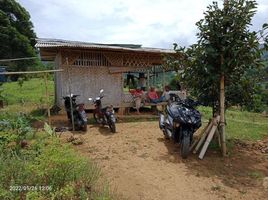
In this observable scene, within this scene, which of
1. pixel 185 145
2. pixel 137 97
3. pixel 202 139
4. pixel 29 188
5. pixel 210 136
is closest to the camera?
pixel 29 188

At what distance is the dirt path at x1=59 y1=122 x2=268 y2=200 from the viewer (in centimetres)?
467

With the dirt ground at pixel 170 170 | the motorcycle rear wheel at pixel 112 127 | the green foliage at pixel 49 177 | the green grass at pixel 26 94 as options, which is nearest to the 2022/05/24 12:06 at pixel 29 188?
the green foliage at pixel 49 177

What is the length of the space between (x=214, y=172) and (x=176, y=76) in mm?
2588

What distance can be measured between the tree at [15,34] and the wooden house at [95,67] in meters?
13.3

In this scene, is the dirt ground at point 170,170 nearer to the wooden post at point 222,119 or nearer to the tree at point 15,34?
the wooden post at point 222,119

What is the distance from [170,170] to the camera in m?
5.58

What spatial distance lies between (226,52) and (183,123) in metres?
1.75

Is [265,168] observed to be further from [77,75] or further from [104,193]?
[77,75]

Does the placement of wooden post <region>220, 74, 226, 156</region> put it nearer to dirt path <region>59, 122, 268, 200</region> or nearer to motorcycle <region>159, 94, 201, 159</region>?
dirt path <region>59, 122, 268, 200</region>

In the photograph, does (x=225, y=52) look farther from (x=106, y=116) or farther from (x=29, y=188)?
(x=29, y=188)

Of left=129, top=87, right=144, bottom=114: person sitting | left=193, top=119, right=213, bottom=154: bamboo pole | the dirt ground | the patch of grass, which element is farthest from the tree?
the patch of grass

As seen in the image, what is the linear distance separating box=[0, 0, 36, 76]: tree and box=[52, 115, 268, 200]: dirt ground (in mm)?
18872

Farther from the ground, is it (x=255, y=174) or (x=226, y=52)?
(x=226, y=52)

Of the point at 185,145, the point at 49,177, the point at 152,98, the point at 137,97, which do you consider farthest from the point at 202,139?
the point at 152,98
